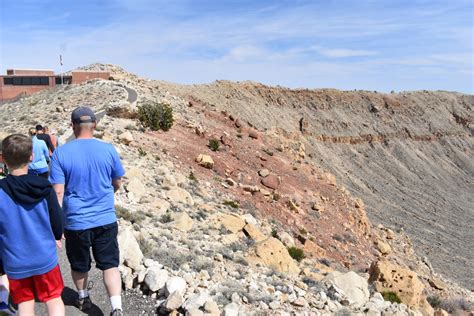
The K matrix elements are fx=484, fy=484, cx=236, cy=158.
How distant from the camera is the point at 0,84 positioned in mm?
37906

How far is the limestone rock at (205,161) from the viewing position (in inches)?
753

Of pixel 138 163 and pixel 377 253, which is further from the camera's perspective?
pixel 377 253

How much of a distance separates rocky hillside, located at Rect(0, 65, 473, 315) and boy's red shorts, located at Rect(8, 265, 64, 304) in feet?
6.26

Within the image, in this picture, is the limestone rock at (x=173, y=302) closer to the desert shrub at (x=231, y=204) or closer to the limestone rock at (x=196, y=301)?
the limestone rock at (x=196, y=301)

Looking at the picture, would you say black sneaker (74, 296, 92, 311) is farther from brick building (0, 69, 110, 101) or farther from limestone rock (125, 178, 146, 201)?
brick building (0, 69, 110, 101)

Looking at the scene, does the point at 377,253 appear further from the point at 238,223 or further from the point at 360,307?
Result: the point at 360,307

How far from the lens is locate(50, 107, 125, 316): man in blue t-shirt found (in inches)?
201

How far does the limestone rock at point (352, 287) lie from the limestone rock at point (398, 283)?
85.9 inches

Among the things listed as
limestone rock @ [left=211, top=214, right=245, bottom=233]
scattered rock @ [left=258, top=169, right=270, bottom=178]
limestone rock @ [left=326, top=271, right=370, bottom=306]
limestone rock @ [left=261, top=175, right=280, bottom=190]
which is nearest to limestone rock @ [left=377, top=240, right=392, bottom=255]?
limestone rock @ [left=261, top=175, right=280, bottom=190]

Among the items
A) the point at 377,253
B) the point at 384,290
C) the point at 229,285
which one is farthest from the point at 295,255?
the point at 377,253

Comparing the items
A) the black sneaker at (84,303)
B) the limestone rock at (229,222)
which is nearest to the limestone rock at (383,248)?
the limestone rock at (229,222)

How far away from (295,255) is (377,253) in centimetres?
1183

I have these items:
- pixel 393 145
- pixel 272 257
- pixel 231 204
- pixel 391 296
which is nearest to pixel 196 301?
pixel 272 257

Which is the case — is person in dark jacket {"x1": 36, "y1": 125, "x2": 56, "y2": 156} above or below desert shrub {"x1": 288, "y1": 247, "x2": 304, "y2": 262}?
above
